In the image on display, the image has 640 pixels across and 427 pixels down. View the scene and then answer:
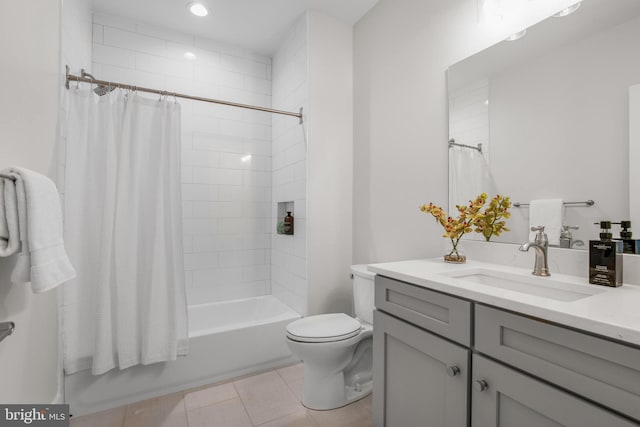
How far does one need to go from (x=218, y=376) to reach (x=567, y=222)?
2123mm

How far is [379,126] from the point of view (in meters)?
2.18

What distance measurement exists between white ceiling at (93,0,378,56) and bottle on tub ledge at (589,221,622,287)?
2042mm

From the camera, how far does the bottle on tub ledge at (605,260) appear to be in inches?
39.0

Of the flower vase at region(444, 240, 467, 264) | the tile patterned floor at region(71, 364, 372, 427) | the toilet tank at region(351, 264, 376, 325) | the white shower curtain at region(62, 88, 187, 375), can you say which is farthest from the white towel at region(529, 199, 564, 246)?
the white shower curtain at region(62, 88, 187, 375)

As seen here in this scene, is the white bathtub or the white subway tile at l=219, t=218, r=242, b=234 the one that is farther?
the white subway tile at l=219, t=218, r=242, b=234

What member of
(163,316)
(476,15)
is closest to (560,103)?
(476,15)

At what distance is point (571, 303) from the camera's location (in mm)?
810

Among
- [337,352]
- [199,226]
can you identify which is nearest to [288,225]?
[199,226]

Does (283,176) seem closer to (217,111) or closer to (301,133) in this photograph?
(301,133)

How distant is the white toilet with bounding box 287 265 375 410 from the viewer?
1.68 metres

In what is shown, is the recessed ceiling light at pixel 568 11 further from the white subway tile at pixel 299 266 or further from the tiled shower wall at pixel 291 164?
the white subway tile at pixel 299 266

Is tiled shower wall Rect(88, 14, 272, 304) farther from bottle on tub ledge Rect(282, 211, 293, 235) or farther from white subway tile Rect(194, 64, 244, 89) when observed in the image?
bottle on tub ledge Rect(282, 211, 293, 235)

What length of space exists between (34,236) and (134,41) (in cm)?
216

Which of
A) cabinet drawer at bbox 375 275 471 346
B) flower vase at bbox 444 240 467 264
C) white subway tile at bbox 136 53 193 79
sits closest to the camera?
cabinet drawer at bbox 375 275 471 346
